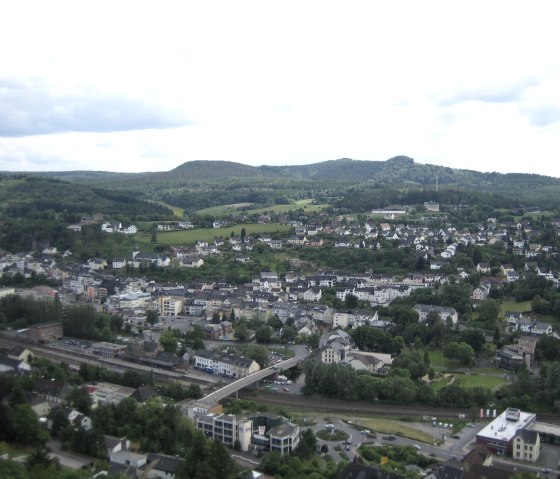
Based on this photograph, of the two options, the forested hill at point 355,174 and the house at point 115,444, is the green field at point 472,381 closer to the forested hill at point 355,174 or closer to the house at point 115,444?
the house at point 115,444

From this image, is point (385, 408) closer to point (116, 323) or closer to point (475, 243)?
point (116, 323)

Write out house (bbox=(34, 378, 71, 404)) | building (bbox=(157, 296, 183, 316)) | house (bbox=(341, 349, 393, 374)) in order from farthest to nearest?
building (bbox=(157, 296, 183, 316)) → house (bbox=(341, 349, 393, 374)) → house (bbox=(34, 378, 71, 404))

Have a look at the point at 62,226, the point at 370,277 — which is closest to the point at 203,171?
the point at 62,226

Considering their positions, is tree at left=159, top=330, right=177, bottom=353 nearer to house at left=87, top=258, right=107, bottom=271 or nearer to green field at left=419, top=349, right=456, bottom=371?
green field at left=419, top=349, right=456, bottom=371

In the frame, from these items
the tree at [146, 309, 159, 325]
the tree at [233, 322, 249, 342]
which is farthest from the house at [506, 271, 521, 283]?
the tree at [146, 309, 159, 325]

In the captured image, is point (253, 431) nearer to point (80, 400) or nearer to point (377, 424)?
point (377, 424)

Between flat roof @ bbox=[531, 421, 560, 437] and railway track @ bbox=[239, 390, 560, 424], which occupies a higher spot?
flat roof @ bbox=[531, 421, 560, 437]
